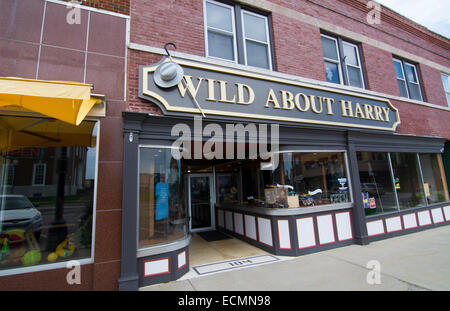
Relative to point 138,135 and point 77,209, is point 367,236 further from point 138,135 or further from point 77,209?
point 77,209

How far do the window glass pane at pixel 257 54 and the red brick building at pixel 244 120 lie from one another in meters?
0.04

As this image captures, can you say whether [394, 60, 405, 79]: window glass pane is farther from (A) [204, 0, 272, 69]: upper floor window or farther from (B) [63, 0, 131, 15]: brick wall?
(B) [63, 0, 131, 15]: brick wall

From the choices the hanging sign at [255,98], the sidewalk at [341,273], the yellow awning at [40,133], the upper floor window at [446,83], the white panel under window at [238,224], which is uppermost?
the upper floor window at [446,83]

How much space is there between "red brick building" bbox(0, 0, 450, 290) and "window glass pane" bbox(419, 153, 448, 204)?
0.23 feet

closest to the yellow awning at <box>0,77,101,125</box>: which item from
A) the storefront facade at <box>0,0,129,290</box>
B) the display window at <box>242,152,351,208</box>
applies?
the storefront facade at <box>0,0,129,290</box>

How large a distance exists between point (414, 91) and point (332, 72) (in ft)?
16.5

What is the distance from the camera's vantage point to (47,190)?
4.05m

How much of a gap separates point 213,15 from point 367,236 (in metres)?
7.43

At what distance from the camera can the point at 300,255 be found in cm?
542

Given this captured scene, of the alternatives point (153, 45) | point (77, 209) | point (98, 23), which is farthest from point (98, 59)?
point (77, 209)

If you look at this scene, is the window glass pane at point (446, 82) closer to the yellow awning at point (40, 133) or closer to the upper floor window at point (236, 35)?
the upper floor window at point (236, 35)

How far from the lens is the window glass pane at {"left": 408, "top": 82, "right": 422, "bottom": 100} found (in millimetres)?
9314

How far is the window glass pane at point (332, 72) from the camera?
7230 mm

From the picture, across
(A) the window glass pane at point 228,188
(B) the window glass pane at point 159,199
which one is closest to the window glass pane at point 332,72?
(A) the window glass pane at point 228,188
